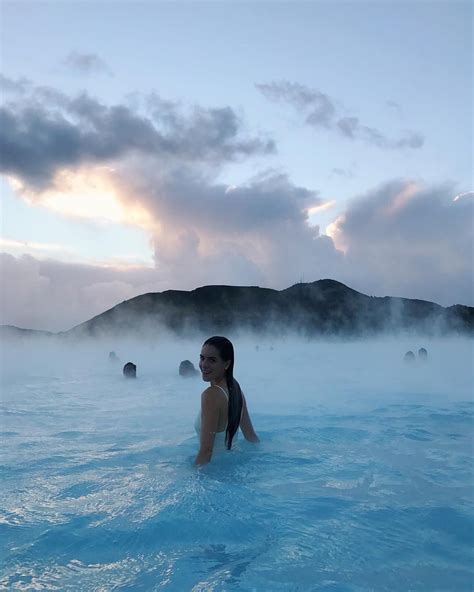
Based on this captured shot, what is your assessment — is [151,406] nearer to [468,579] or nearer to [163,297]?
[468,579]

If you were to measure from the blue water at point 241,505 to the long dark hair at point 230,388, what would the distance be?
1.12 feet

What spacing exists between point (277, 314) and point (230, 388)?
45.0 metres

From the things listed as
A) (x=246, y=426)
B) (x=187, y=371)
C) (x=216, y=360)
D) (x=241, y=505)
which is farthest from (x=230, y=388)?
(x=187, y=371)

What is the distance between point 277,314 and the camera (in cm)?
4997

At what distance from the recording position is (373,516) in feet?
13.5

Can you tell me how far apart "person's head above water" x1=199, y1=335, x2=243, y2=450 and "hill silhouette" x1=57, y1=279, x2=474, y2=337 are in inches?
1579

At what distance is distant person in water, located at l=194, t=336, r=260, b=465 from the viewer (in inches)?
196

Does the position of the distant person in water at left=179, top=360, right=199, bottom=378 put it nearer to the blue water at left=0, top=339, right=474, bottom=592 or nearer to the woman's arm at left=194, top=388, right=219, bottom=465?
the blue water at left=0, top=339, right=474, bottom=592

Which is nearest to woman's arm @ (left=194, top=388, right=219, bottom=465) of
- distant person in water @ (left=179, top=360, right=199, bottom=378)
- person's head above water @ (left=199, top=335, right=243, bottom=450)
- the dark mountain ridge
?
person's head above water @ (left=199, top=335, right=243, bottom=450)

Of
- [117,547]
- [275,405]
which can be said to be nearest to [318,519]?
[117,547]

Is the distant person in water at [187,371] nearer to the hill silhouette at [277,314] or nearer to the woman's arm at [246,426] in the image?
the woman's arm at [246,426]

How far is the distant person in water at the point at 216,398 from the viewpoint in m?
4.98

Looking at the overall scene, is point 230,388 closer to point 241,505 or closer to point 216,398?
point 216,398

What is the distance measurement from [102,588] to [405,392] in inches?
455
